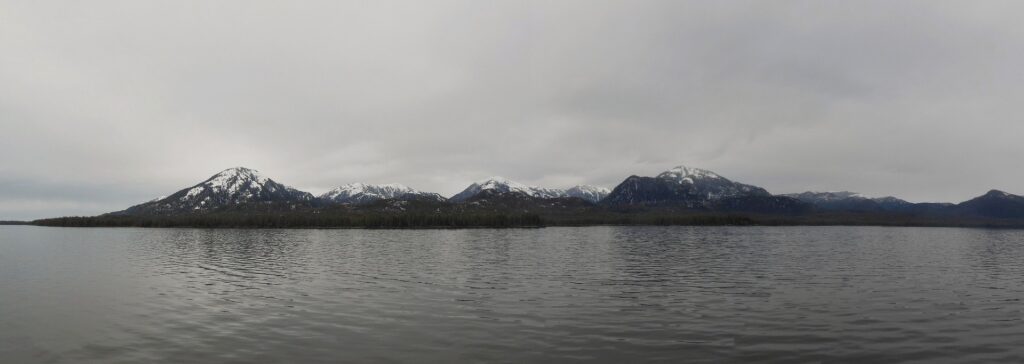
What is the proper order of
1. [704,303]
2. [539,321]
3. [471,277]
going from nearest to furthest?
[539,321] < [704,303] < [471,277]

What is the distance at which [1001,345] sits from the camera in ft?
90.9

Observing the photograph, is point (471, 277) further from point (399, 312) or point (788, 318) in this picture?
point (788, 318)

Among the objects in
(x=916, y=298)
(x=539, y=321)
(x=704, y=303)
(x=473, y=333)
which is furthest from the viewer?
(x=916, y=298)

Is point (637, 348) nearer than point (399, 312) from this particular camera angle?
Yes

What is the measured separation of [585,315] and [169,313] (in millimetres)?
30061

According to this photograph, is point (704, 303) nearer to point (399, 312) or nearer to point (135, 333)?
A: point (399, 312)

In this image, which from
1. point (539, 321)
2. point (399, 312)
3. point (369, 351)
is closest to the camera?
point (369, 351)

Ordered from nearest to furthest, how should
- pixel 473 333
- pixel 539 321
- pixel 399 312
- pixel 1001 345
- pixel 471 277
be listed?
pixel 1001 345
pixel 473 333
pixel 539 321
pixel 399 312
pixel 471 277

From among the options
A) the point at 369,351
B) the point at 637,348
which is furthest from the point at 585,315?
the point at 369,351

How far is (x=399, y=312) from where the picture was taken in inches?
1447

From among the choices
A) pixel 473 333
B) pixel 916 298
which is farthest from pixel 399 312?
pixel 916 298

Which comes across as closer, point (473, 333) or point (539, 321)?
point (473, 333)

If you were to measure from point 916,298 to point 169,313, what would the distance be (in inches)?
2375

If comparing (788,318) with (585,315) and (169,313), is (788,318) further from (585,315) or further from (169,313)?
(169,313)
